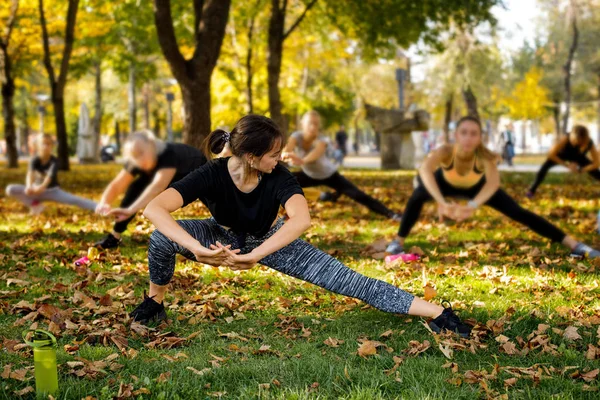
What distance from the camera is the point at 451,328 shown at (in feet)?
15.2

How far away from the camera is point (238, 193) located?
462cm

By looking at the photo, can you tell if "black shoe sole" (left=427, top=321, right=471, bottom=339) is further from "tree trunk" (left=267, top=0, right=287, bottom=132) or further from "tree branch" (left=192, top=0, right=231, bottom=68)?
"tree trunk" (left=267, top=0, right=287, bottom=132)

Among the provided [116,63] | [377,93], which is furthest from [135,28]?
[377,93]

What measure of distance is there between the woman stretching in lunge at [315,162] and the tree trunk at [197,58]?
4.46 metres

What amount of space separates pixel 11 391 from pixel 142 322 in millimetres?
1363

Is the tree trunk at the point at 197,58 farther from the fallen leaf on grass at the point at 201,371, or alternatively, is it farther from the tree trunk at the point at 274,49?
the fallen leaf on grass at the point at 201,371

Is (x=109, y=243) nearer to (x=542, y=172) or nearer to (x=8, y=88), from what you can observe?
(x=542, y=172)

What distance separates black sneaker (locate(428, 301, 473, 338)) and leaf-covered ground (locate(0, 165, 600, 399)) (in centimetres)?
9

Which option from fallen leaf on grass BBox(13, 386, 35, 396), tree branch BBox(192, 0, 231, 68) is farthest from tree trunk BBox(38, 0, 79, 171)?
fallen leaf on grass BBox(13, 386, 35, 396)

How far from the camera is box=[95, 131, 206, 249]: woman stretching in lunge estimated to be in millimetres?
7379

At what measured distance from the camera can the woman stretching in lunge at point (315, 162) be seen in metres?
10.4

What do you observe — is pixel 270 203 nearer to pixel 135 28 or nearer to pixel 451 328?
pixel 451 328

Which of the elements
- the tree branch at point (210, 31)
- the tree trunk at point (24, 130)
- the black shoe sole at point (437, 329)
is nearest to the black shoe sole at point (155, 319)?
the black shoe sole at point (437, 329)

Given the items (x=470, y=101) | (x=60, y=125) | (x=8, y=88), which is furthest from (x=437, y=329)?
(x=470, y=101)
